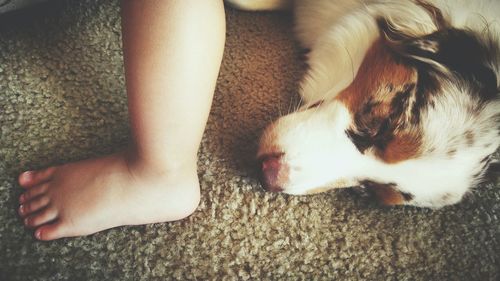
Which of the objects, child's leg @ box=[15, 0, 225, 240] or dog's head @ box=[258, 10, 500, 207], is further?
dog's head @ box=[258, 10, 500, 207]

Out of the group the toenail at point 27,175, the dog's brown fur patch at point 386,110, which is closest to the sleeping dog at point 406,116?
the dog's brown fur patch at point 386,110

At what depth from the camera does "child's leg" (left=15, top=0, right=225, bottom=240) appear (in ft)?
2.30

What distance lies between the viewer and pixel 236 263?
33.5 inches

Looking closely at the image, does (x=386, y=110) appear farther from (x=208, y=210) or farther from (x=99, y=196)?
(x=99, y=196)

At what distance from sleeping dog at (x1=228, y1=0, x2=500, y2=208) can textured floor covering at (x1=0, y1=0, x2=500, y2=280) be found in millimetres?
95

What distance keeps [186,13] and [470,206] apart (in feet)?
2.77

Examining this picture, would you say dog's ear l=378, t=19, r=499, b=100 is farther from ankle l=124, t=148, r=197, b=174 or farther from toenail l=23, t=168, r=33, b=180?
toenail l=23, t=168, r=33, b=180

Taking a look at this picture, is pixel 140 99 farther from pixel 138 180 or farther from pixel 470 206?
pixel 470 206

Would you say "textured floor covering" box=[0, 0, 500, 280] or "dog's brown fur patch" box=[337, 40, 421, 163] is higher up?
"dog's brown fur patch" box=[337, 40, 421, 163]

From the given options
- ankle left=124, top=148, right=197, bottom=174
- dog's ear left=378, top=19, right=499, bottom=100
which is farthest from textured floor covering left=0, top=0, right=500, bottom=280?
dog's ear left=378, top=19, right=499, bottom=100

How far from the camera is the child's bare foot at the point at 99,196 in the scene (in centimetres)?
79

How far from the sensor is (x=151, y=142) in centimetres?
74

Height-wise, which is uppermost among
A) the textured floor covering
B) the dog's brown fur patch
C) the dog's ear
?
the dog's ear

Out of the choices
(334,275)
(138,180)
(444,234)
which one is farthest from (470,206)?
(138,180)
